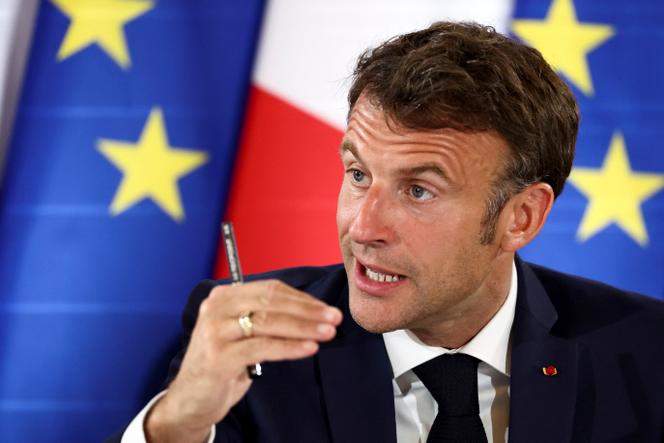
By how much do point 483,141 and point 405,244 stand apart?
0.26m

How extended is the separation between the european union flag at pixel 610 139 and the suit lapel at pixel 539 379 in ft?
2.73

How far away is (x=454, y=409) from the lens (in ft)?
5.83

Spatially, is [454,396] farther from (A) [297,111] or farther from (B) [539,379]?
(A) [297,111]

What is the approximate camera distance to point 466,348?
185cm

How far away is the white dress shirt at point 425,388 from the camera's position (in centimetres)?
183

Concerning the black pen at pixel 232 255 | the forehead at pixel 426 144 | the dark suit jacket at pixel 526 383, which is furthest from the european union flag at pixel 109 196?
the black pen at pixel 232 255

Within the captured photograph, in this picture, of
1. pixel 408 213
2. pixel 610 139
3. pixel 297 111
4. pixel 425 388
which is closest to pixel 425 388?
pixel 425 388

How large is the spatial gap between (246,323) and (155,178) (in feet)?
4.61

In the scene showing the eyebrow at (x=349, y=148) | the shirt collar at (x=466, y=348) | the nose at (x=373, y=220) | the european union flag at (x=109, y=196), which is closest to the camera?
the nose at (x=373, y=220)

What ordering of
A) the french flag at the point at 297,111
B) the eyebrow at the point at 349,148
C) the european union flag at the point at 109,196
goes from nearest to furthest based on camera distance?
the eyebrow at the point at 349,148 → the european union flag at the point at 109,196 → the french flag at the point at 297,111

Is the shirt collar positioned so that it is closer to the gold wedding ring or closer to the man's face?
the man's face

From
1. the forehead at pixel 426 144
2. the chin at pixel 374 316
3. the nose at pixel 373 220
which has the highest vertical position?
the forehead at pixel 426 144

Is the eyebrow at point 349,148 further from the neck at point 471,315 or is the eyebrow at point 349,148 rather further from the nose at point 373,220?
the neck at point 471,315

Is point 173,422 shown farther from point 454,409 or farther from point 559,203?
point 559,203
